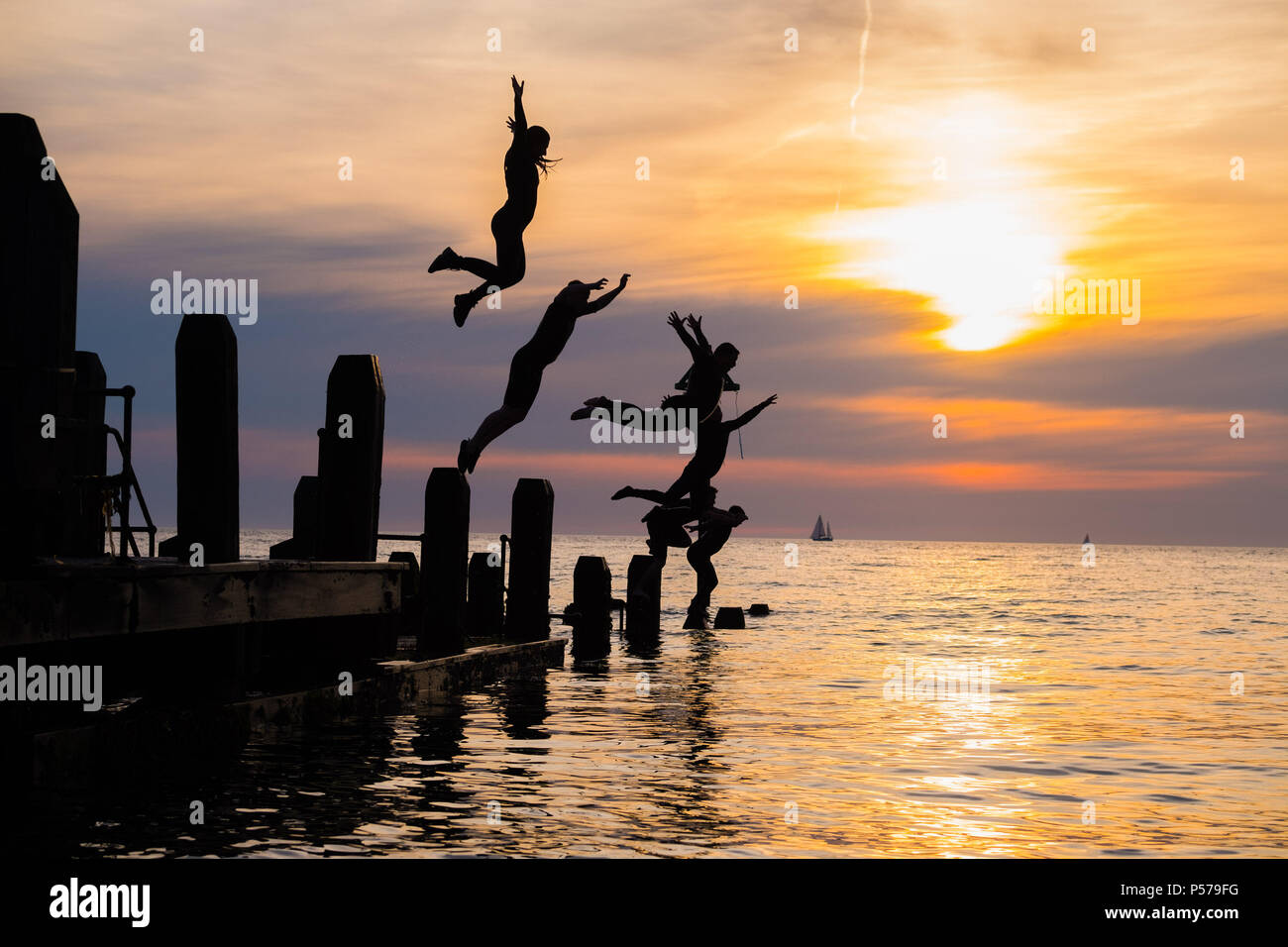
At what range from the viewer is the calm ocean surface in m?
8.27

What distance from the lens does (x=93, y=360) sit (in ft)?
51.2

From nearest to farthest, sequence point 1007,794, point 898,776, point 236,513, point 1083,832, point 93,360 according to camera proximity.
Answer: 1. point 1083,832
2. point 236,513
3. point 1007,794
4. point 898,776
5. point 93,360

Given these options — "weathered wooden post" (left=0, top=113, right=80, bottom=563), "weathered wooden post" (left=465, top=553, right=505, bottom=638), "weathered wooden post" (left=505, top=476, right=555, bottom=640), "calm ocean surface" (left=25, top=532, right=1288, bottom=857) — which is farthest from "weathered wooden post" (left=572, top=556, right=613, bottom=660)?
"weathered wooden post" (left=0, top=113, right=80, bottom=563)

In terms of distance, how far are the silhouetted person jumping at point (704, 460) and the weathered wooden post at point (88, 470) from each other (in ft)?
34.5

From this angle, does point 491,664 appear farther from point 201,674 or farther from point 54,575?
point 54,575

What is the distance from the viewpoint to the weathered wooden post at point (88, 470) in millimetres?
11586

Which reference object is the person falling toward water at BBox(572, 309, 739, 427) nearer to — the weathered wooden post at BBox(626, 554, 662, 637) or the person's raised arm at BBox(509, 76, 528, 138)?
the weathered wooden post at BBox(626, 554, 662, 637)

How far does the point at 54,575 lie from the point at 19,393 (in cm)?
116

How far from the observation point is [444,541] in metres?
13.8

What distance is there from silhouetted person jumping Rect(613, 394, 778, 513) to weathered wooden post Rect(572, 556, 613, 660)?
3.47 metres

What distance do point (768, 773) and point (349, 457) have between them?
14.9 feet

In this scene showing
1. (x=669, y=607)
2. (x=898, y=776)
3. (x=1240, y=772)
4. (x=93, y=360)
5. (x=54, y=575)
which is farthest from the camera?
(x=669, y=607)

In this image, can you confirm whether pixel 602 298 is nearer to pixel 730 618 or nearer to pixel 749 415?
pixel 749 415
